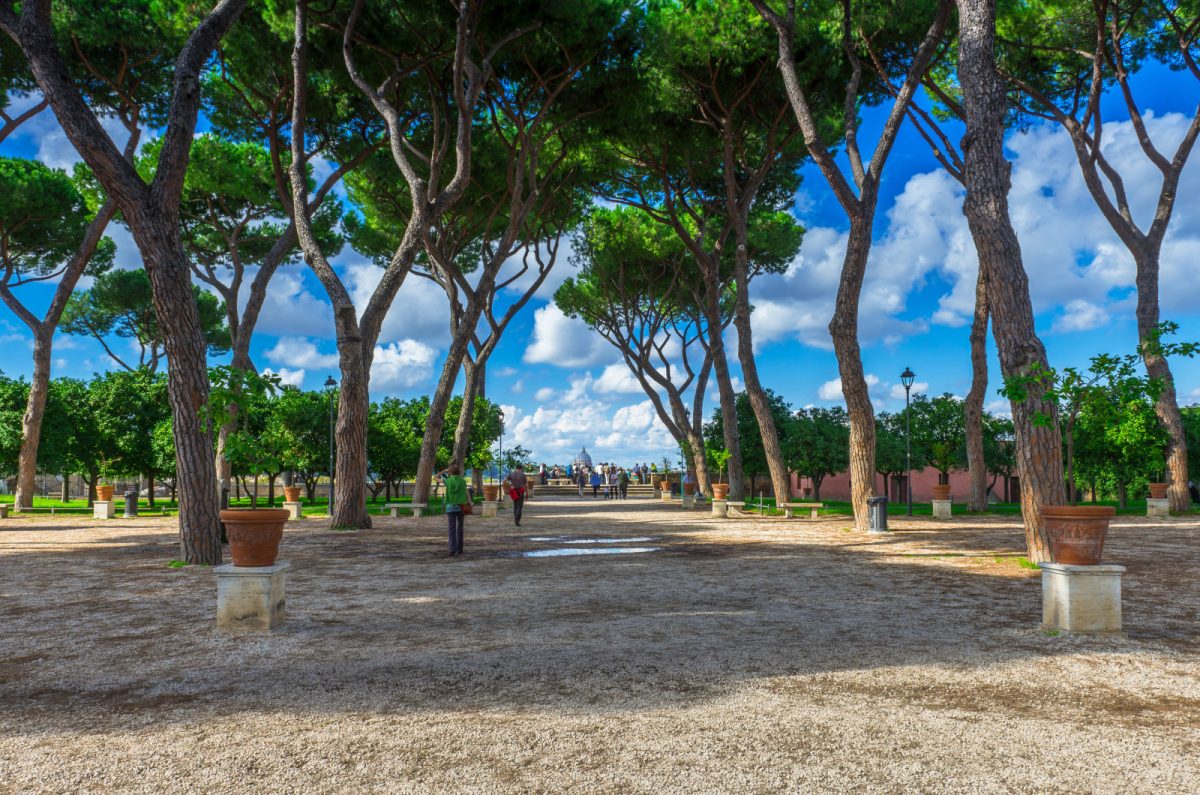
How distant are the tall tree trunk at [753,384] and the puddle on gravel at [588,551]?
7.25m

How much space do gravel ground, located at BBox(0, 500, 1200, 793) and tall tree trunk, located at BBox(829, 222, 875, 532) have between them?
18.1 ft

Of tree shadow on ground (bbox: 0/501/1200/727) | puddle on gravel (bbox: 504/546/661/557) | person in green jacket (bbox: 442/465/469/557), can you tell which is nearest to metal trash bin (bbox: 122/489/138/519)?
tree shadow on ground (bbox: 0/501/1200/727)

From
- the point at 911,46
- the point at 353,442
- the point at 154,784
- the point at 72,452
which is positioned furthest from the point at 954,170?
the point at 72,452

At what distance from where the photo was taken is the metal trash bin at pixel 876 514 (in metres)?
13.7

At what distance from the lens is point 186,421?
927 centimetres

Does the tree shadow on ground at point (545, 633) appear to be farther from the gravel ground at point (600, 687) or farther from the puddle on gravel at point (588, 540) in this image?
the puddle on gravel at point (588, 540)

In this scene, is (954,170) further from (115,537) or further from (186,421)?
(115,537)

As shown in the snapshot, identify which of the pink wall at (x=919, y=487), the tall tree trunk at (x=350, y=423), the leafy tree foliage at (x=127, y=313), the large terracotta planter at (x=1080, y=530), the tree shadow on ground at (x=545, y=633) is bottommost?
the pink wall at (x=919, y=487)

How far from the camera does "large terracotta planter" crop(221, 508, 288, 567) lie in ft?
18.3

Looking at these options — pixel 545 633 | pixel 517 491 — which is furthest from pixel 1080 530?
pixel 517 491

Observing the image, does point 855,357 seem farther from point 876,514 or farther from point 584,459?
point 584,459

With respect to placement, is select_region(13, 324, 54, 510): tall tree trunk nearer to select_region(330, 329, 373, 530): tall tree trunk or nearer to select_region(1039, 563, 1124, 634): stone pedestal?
select_region(330, 329, 373, 530): tall tree trunk

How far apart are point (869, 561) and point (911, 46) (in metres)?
10.8

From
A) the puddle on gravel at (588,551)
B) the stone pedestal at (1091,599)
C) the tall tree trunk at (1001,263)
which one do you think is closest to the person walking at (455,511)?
the puddle on gravel at (588,551)
